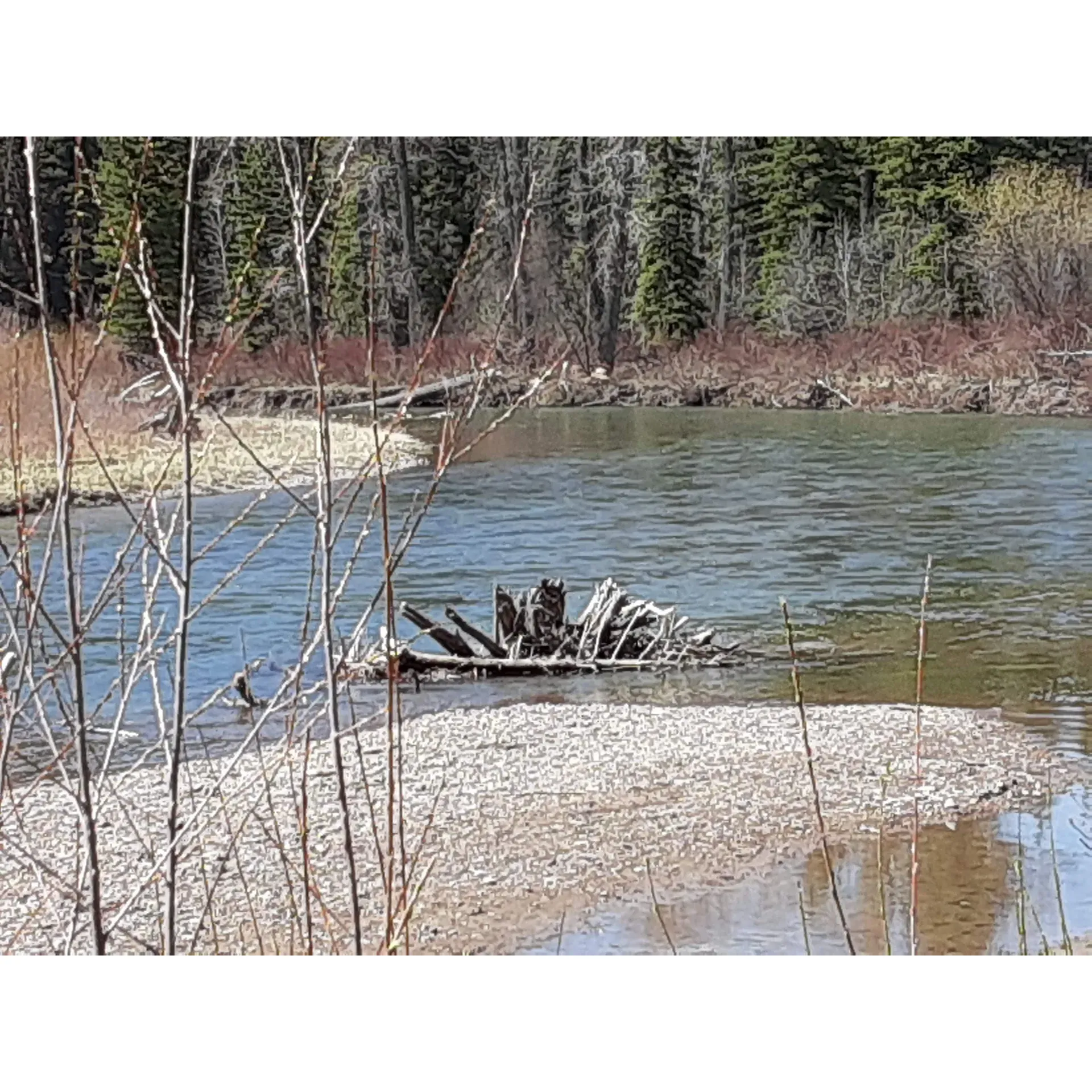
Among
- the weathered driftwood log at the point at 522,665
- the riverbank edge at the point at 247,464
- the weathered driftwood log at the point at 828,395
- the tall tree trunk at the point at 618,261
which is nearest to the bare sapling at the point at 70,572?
the riverbank edge at the point at 247,464

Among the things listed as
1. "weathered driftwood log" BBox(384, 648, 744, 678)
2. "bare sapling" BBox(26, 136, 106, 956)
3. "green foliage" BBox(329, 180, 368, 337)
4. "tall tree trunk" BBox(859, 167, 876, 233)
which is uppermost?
"tall tree trunk" BBox(859, 167, 876, 233)

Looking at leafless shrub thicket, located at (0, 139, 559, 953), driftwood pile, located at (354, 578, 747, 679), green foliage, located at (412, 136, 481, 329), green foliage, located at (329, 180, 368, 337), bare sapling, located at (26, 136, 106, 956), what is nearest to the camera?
bare sapling, located at (26, 136, 106, 956)

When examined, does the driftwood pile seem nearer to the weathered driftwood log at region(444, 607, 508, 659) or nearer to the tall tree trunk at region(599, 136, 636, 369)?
the weathered driftwood log at region(444, 607, 508, 659)

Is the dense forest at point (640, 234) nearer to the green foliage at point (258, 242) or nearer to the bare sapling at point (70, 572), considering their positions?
the green foliage at point (258, 242)

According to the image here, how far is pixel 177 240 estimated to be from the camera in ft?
8.52

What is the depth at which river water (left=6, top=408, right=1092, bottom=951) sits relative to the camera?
2.78 meters

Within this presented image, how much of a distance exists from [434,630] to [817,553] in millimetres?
799

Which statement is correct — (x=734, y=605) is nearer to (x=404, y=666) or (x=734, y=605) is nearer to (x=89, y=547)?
(x=404, y=666)

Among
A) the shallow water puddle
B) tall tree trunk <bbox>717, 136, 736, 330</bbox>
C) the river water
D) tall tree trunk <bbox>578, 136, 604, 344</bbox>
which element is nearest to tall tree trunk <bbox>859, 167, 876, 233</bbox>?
tall tree trunk <bbox>717, 136, 736, 330</bbox>

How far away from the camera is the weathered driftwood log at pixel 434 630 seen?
286cm

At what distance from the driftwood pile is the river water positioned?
0.03 m

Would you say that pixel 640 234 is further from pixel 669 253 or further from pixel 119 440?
pixel 119 440

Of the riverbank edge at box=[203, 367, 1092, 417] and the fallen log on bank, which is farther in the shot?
the riverbank edge at box=[203, 367, 1092, 417]
